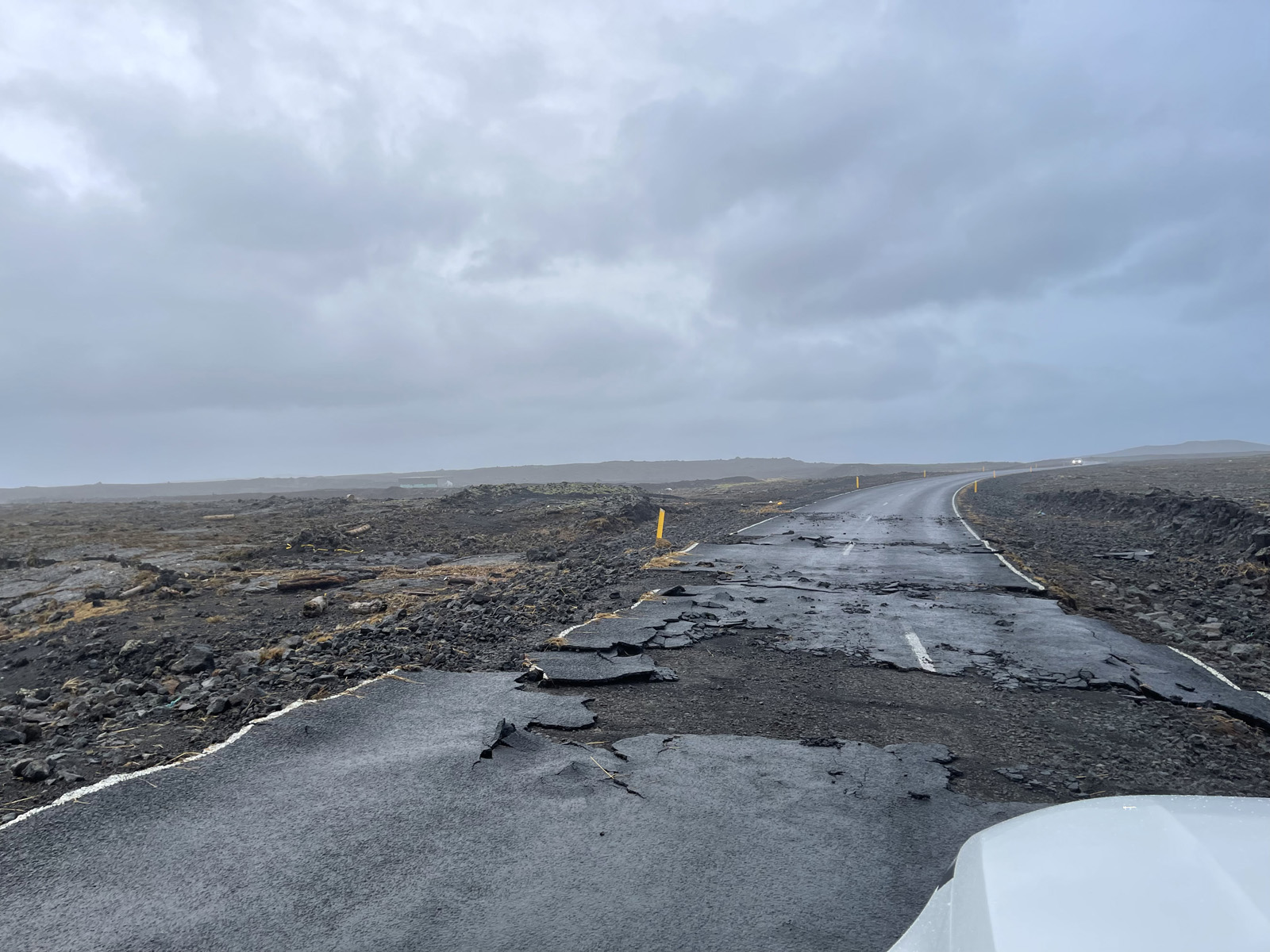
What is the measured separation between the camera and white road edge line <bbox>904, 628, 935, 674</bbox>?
25.3ft

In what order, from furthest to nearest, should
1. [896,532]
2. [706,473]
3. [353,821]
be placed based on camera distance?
[706,473], [896,532], [353,821]

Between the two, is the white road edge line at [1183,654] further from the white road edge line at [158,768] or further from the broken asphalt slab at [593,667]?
the white road edge line at [158,768]

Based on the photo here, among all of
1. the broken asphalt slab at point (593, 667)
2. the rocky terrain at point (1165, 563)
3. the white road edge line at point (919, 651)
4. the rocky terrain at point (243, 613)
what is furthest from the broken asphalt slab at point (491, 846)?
the rocky terrain at point (1165, 563)

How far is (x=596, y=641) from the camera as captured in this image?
27.5 ft

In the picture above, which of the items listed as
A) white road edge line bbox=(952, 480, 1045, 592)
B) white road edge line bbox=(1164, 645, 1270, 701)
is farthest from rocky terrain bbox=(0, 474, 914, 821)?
white road edge line bbox=(1164, 645, 1270, 701)

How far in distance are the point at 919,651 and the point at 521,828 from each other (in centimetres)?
583

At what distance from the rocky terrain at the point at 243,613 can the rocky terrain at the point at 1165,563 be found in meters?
7.43

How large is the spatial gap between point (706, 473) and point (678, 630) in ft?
494

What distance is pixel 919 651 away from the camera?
8.34m

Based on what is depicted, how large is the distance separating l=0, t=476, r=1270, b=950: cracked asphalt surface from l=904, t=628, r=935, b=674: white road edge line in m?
0.23

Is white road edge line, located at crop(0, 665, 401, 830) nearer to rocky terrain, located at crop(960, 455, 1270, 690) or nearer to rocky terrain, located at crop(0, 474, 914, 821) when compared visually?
rocky terrain, located at crop(0, 474, 914, 821)

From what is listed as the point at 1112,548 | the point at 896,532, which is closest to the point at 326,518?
the point at 896,532

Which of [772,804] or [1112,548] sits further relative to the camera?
[1112,548]

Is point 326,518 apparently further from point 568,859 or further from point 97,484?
point 97,484
